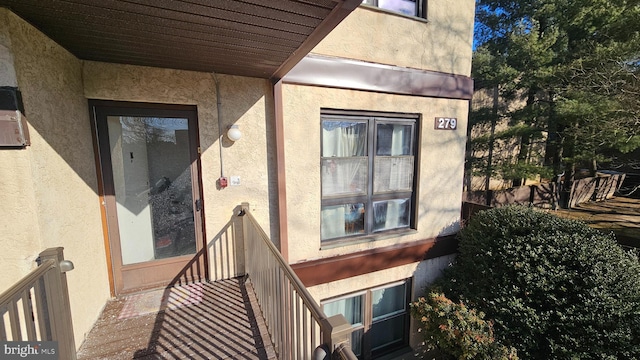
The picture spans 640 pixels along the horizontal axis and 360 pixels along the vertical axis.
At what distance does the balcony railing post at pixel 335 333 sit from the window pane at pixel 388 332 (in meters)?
Result: 3.53

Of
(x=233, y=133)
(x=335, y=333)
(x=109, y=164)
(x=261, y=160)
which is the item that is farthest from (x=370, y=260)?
(x=109, y=164)

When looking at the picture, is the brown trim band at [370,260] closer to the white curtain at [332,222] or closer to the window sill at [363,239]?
the window sill at [363,239]

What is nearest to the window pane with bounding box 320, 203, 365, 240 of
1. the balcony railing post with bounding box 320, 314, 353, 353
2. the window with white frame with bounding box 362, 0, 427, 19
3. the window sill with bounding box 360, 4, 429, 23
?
the balcony railing post with bounding box 320, 314, 353, 353

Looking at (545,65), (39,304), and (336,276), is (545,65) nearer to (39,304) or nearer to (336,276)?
(336,276)

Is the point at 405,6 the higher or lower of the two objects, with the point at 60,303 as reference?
higher

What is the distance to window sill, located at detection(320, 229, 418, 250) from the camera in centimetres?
364

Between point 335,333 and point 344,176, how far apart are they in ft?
8.61

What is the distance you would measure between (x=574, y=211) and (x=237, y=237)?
14.3 m

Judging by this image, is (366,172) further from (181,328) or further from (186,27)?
(181,328)

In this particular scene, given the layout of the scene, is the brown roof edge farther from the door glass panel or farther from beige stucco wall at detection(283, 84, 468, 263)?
the door glass panel

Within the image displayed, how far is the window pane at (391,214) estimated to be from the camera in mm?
3975

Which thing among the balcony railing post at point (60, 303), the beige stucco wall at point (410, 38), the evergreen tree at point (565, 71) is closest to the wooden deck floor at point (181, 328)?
the balcony railing post at point (60, 303)

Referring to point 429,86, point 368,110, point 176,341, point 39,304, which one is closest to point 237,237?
point 176,341

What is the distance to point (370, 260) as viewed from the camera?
3.81 metres
